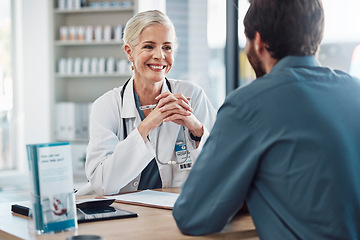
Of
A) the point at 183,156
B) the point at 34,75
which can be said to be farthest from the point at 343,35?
the point at 34,75

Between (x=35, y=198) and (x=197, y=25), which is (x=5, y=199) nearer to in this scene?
(x=197, y=25)

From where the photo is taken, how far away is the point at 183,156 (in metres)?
2.27

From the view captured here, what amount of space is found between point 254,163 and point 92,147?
3.76 ft

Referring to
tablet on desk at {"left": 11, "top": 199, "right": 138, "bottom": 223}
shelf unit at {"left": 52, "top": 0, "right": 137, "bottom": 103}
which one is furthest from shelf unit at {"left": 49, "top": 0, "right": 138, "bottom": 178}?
tablet on desk at {"left": 11, "top": 199, "right": 138, "bottom": 223}

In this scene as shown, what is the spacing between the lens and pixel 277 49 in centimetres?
131

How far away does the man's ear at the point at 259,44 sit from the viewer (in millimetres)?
1320

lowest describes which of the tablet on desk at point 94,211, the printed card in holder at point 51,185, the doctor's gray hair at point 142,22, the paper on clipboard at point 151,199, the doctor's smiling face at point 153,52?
the paper on clipboard at point 151,199

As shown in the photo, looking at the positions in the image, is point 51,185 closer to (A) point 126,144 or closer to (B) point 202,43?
(A) point 126,144

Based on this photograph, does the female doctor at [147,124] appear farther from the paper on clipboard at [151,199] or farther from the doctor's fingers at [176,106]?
the paper on clipboard at [151,199]

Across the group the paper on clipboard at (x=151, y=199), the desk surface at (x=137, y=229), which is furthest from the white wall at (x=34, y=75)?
the desk surface at (x=137, y=229)

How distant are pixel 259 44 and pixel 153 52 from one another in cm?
114

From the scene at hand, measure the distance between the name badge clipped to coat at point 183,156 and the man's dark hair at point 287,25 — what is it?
1010 millimetres

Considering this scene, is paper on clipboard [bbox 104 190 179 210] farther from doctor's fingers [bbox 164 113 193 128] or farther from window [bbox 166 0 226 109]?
window [bbox 166 0 226 109]

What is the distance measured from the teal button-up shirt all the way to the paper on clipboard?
1.34 ft
